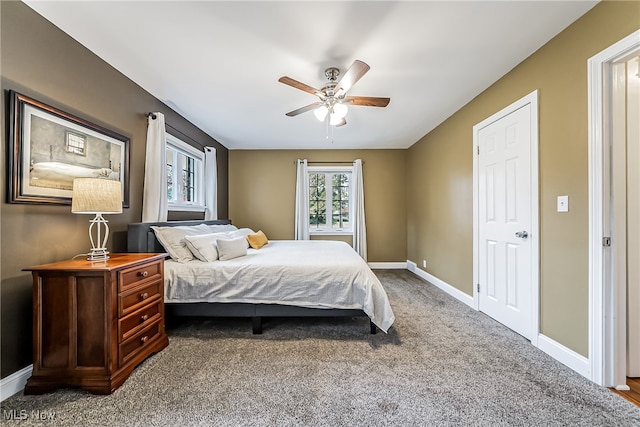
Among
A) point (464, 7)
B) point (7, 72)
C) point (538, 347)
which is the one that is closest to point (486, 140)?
point (464, 7)

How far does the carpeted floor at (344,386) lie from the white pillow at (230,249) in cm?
73

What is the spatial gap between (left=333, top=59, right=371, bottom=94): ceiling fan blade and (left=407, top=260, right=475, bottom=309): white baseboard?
9.11 feet

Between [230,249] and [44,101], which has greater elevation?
[44,101]

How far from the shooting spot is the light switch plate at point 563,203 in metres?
1.91

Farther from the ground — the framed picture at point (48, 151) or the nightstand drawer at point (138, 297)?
the framed picture at point (48, 151)

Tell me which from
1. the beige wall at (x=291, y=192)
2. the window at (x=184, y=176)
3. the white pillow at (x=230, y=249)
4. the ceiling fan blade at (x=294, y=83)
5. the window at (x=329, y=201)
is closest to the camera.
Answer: the ceiling fan blade at (x=294, y=83)

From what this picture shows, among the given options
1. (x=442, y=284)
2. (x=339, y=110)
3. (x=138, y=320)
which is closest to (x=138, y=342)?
(x=138, y=320)

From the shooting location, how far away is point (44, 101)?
5.94 feet

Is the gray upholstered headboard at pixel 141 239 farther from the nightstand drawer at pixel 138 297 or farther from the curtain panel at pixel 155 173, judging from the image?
the nightstand drawer at pixel 138 297

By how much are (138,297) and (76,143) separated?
1278 mm

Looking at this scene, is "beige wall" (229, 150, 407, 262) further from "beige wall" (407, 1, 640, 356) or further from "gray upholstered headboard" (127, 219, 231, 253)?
"gray upholstered headboard" (127, 219, 231, 253)

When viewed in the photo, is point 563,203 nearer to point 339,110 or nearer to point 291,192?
point 339,110

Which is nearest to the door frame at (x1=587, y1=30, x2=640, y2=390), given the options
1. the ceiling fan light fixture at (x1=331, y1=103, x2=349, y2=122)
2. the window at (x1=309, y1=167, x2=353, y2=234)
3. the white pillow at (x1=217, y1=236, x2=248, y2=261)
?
the ceiling fan light fixture at (x1=331, y1=103, x2=349, y2=122)

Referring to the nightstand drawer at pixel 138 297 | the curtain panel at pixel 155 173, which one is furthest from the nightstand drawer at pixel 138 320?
the curtain panel at pixel 155 173
